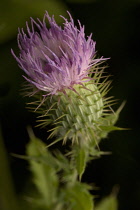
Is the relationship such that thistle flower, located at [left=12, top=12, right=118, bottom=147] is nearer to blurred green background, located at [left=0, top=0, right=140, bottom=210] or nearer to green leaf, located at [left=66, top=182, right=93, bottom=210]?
green leaf, located at [left=66, top=182, right=93, bottom=210]

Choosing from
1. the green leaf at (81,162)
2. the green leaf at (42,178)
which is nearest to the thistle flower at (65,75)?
the green leaf at (81,162)

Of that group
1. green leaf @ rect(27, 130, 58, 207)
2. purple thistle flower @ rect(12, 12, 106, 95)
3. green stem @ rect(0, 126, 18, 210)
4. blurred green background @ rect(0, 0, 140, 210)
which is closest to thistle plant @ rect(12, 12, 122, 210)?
purple thistle flower @ rect(12, 12, 106, 95)

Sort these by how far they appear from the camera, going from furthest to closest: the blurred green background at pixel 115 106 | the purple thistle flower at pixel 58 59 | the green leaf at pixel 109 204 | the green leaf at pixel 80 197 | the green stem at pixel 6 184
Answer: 1. the blurred green background at pixel 115 106
2. the green stem at pixel 6 184
3. the green leaf at pixel 109 204
4. the green leaf at pixel 80 197
5. the purple thistle flower at pixel 58 59

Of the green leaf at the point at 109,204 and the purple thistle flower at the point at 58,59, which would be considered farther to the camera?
the green leaf at the point at 109,204

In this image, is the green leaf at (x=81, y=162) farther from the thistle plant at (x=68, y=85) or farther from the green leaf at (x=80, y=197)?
the green leaf at (x=80, y=197)

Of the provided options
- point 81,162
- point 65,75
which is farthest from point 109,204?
point 65,75

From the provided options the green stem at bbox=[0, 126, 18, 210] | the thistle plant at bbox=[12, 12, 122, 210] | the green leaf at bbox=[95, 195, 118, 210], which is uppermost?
the thistle plant at bbox=[12, 12, 122, 210]
